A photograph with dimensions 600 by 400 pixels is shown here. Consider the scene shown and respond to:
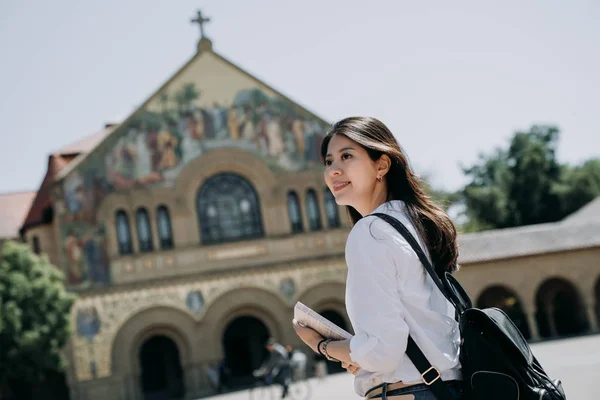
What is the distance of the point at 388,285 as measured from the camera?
2.63 metres

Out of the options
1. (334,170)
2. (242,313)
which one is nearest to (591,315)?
(242,313)

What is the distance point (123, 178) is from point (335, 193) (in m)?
27.2

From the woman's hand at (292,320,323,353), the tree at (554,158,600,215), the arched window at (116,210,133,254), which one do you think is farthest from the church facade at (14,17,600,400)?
the woman's hand at (292,320,323,353)

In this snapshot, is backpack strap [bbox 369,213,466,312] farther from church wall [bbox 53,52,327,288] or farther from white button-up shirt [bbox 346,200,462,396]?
church wall [bbox 53,52,327,288]

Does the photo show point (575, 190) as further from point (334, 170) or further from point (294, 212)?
point (334, 170)

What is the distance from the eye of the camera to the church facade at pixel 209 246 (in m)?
28.5

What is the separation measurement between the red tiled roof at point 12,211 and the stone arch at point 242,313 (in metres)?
11.5

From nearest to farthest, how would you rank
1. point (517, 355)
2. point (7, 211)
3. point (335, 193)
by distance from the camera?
point (517, 355), point (335, 193), point (7, 211)

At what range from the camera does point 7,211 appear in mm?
38594

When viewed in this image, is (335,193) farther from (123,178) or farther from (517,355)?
(123,178)

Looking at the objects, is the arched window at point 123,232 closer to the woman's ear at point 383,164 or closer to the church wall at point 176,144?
the church wall at point 176,144

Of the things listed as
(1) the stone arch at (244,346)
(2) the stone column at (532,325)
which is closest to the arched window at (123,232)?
(1) the stone arch at (244,346)

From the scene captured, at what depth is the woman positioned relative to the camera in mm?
2609

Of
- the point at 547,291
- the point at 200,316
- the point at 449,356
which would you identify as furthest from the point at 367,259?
the point at 547,291
